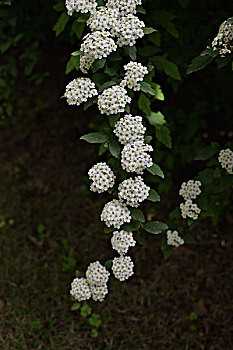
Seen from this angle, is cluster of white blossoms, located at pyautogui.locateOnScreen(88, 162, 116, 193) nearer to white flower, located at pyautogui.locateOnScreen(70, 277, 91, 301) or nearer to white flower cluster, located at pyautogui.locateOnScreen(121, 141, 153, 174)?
white flower cluster, located at pyautogui.locateOnScreen(121, 141, 153, 174)

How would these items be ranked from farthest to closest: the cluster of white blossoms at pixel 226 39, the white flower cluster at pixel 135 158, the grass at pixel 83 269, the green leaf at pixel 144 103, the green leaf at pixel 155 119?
the grass at pixel 83 269
the green leaf at pixel 155 119
the green leaf at pixel 144 103
the cluster of white blossoms at pixel 226 39
the white flower cluster at pixel 135 158

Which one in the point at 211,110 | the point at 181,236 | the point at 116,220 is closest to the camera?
the point at 116,220

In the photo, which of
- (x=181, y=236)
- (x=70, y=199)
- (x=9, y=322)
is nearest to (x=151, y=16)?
(x=181, y=236)

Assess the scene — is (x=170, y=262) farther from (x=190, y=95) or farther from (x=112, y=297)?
→ (x=190, y=95)

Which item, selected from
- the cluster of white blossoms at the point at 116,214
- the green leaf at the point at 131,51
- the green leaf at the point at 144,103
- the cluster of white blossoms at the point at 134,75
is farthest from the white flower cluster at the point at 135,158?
the green leaf at the point at 144,103

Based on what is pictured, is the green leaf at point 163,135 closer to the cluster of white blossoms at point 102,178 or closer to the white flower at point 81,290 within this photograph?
the cluster of white blossoms at point 102,178

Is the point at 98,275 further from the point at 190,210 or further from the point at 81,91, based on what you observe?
the point at 81,91

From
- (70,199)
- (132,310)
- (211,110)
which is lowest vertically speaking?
(132,310)
